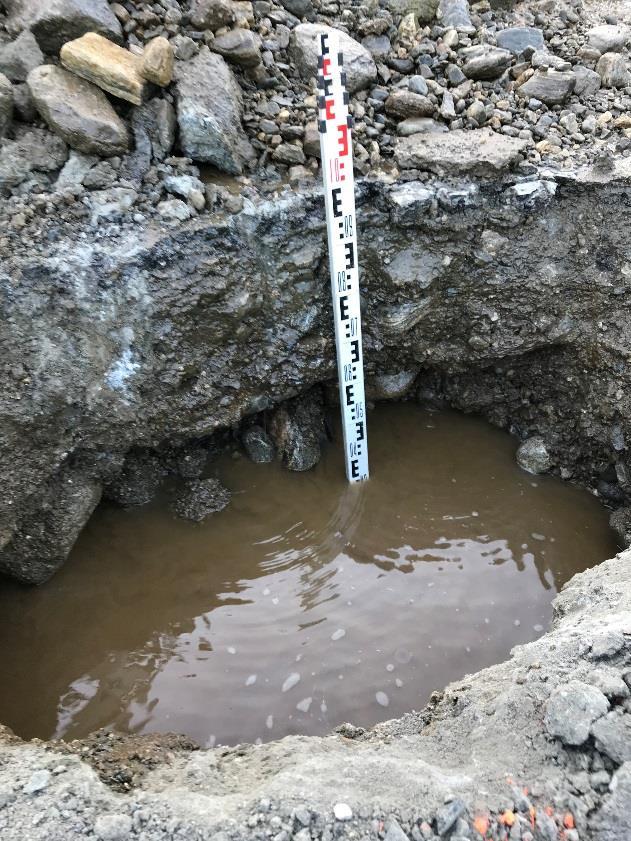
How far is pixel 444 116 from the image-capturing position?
12.8ft

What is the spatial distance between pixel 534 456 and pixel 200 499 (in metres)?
2.39

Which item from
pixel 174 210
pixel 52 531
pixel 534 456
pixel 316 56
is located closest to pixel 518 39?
pixel 316 56

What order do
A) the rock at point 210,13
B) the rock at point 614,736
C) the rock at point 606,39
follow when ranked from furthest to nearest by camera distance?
the rock at point 606,39
the rock at point 210,13
the rock at point 614,736

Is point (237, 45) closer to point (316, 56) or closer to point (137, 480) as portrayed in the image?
point (316, 56)

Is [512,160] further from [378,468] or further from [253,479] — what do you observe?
[253,479]

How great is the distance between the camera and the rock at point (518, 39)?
4168mm

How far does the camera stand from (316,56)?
149 inches

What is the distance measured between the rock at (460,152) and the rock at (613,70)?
900mm

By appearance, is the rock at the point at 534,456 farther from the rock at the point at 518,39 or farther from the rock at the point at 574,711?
the rock at the point at 518,39

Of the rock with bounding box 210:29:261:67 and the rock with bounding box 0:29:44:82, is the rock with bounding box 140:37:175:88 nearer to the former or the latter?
the rock with bounding box 210:29:261:67

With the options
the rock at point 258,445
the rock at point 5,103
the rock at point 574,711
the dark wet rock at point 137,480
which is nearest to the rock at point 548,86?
the rock at point 258,445

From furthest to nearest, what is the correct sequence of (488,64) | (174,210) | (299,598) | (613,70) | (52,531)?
(613,70) < (488,64) < (299,598) < (52,531) < (174,210)

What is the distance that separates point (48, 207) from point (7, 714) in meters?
2.75

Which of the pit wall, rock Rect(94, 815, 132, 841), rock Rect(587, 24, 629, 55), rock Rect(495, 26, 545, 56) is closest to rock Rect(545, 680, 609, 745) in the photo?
rock Rect(94, 815, 132, 841)
